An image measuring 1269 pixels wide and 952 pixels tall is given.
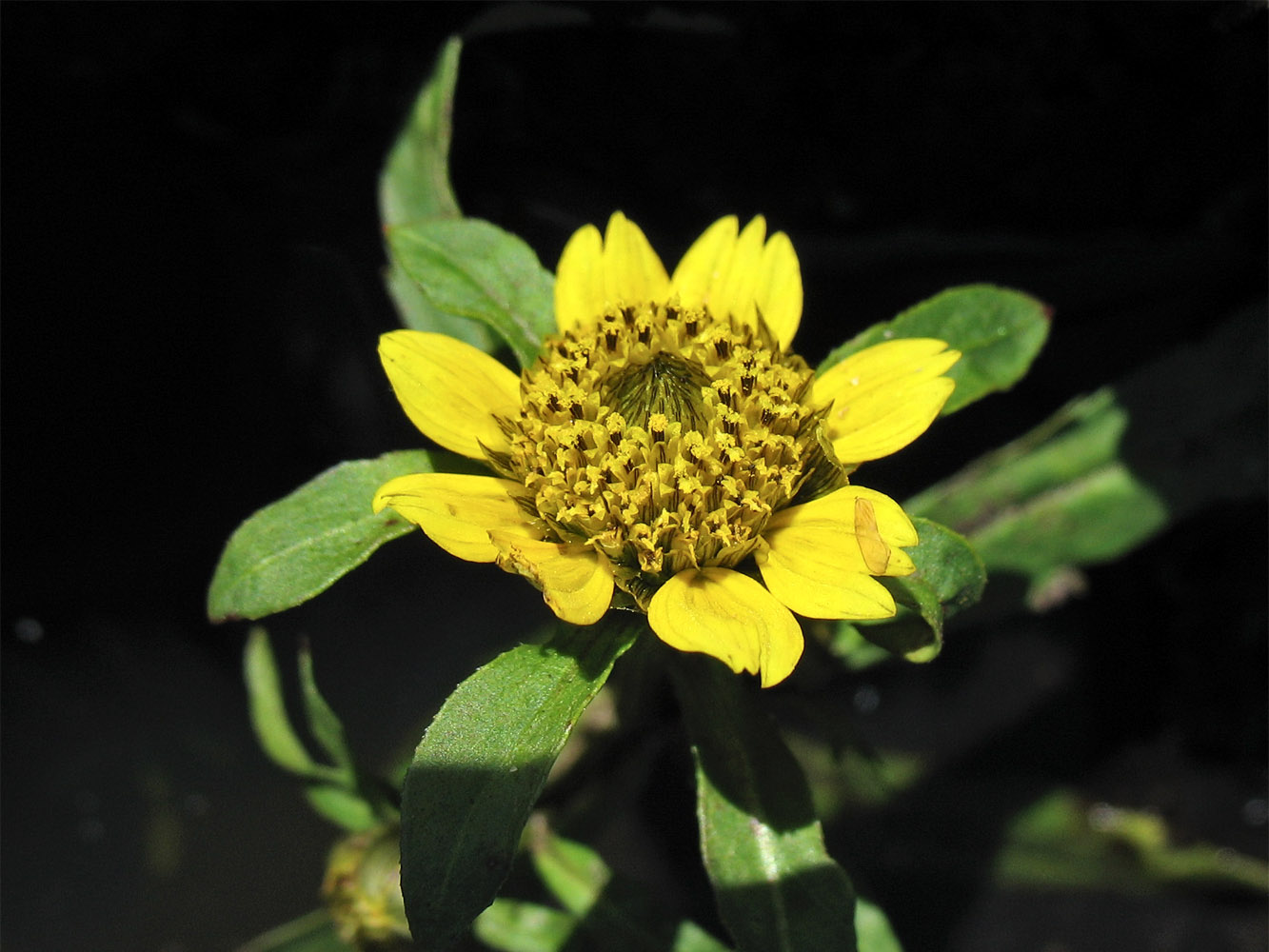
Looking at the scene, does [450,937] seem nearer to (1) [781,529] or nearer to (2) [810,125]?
(1) [781,529]

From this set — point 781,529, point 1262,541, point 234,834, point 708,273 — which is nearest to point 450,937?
point 781,529

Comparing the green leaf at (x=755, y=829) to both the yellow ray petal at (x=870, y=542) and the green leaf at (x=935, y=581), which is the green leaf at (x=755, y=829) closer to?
the green leaf at (x=935, y=581)

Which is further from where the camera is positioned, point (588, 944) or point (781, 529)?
point (588, 944)

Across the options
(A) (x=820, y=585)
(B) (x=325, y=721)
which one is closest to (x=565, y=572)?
(A) (x=820, y=585)

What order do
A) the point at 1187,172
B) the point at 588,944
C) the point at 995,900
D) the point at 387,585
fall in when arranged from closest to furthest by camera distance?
the point at 588,944 < the point at 1187,172 < the point at 995,900 < the point at 387,585

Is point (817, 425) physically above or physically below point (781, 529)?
above

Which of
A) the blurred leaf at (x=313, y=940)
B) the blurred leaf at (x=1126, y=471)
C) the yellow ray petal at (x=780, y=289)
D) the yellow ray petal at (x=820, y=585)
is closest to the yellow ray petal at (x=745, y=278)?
the yellow ray petal at (x=780, y=289)
